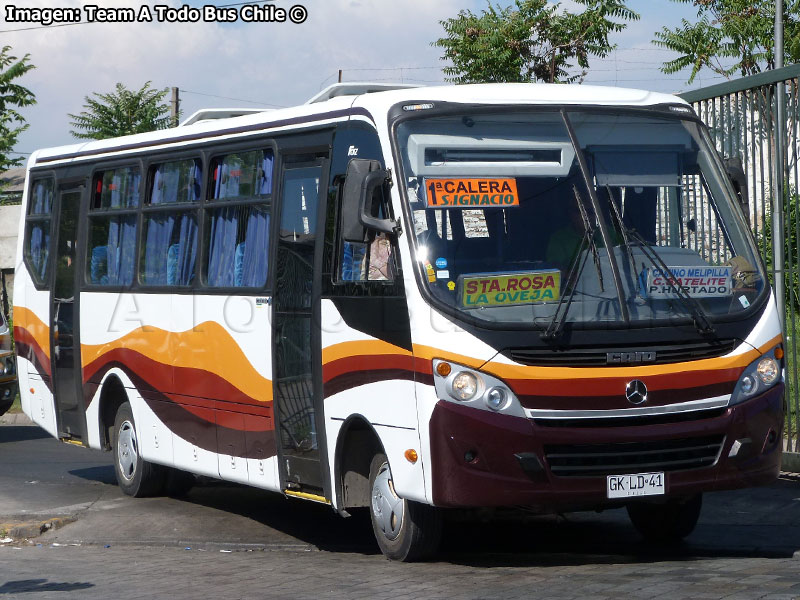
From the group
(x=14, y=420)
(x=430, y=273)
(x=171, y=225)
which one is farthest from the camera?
(x=14, y=420)

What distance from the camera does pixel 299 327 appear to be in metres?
9.74

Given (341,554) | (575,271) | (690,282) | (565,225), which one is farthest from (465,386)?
(341,554)

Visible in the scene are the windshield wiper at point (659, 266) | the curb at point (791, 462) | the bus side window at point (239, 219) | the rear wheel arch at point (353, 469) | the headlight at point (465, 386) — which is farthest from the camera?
the curb at point (791, 462)

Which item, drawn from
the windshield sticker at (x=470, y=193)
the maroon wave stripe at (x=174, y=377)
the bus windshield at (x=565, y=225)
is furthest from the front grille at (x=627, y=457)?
the maroon wave stripe at (x=174, y=377)

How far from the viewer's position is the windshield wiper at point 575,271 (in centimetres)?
810

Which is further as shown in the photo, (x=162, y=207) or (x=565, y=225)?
(x=162, y=207)

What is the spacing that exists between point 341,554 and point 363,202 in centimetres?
256

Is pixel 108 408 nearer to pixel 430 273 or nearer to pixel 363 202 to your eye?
pixel 363 202

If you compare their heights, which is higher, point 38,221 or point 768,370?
point 38,221

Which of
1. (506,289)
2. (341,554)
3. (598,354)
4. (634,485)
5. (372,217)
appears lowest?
(341,554)

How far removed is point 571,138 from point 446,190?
91 centimetres

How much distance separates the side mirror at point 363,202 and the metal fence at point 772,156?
14.0 feet

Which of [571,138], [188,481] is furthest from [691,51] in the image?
[571,138]

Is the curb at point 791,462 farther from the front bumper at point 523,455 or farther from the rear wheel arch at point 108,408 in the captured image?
the rear wheel arch at point 108,408
